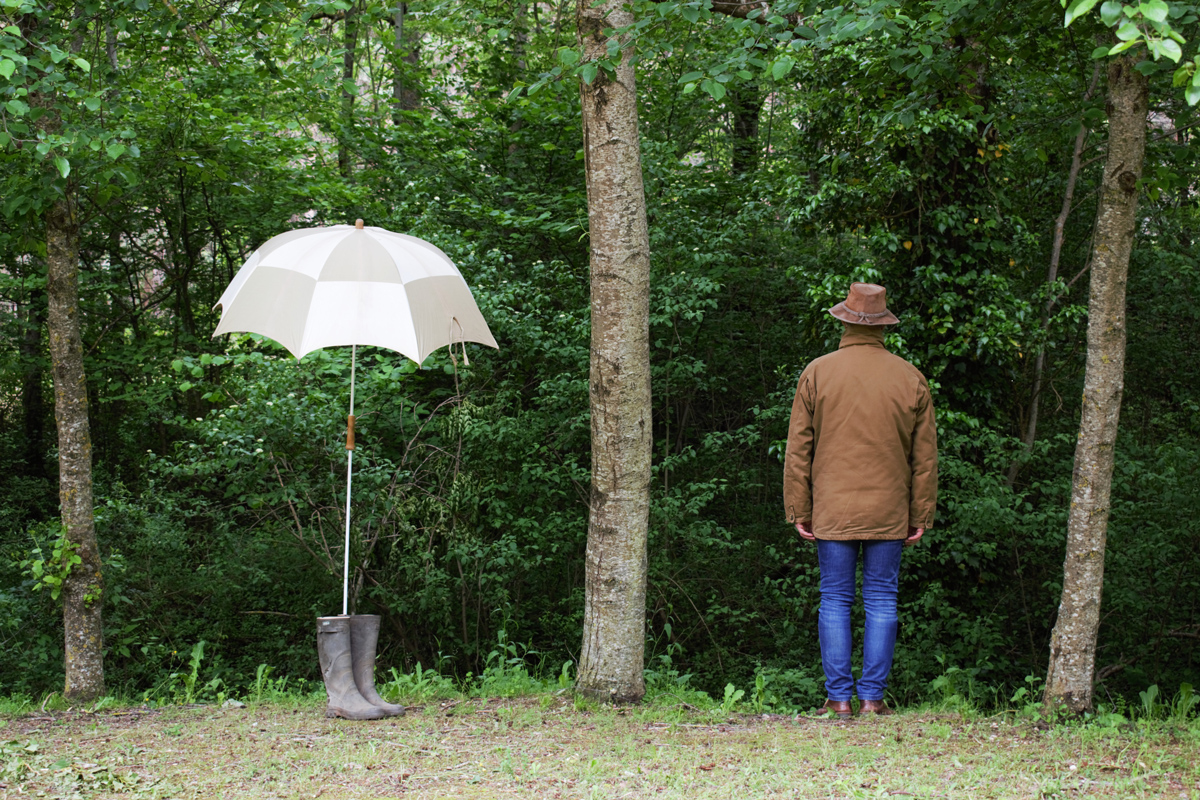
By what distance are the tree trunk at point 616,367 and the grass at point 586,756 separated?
1.29ft

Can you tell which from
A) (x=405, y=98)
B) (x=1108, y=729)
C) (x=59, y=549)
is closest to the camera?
(x=1108, y=729)

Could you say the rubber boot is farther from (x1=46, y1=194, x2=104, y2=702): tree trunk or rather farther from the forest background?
(x1=46, y1=194, x2=104, y2=702): tree trunk

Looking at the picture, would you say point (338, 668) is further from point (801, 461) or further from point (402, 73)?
point (402, 73)

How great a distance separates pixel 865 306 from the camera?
4.37 metres

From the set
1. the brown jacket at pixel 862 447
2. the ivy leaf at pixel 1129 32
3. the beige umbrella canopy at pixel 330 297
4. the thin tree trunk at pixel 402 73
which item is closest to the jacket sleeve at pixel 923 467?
the brown jacket at pixel 862 447

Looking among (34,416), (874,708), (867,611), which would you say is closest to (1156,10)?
(867,611)

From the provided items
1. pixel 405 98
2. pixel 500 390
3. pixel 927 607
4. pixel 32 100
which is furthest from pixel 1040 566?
pixel 405 98

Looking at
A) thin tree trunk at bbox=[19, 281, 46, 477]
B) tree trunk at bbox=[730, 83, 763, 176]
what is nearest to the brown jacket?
tree trunk at bbox=[730, 83, 763, 176]

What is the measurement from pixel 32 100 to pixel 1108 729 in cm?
624

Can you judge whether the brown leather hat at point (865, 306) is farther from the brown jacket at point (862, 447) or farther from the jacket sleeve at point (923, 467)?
the jacket sleeve at point (923, 467)

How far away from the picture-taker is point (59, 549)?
5.37 metres

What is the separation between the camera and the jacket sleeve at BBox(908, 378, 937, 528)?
4.28 m

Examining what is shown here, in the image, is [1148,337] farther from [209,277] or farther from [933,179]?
[209,277]

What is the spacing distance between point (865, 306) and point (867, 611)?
4.88 ft
